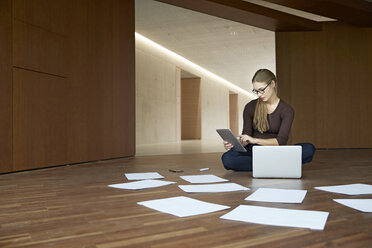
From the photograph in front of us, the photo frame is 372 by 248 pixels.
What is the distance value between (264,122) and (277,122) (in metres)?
0.11

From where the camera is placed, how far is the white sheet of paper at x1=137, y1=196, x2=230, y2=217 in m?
1.66

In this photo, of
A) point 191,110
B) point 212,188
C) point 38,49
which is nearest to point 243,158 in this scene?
point 212,188

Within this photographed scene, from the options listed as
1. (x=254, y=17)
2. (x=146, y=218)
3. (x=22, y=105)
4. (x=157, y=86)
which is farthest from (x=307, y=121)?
(x=146, y=218)

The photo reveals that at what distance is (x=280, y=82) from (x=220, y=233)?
6643mm

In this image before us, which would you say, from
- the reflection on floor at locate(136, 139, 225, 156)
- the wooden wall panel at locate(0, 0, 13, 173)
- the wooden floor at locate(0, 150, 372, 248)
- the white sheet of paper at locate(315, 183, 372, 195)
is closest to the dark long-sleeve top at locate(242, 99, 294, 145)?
the wooden floor at locate(0, 150, 372, 248)

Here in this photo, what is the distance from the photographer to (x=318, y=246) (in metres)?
1.19

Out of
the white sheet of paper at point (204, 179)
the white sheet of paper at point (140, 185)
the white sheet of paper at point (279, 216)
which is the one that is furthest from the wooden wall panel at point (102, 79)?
the white sheet of paper at point (279, 216)

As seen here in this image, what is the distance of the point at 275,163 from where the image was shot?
107 inches

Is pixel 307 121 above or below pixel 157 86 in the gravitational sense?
below

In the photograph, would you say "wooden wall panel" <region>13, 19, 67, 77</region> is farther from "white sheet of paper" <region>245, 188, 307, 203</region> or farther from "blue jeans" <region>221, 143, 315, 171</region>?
"white sheet of paper" <region>245, 188, 307, 203</region>

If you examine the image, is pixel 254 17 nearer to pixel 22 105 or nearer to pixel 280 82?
pixel 280 82

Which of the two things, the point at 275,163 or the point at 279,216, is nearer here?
the point at 279,216

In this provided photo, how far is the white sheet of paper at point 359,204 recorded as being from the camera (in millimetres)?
1696

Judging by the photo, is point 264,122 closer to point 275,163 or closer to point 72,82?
point 275,163
